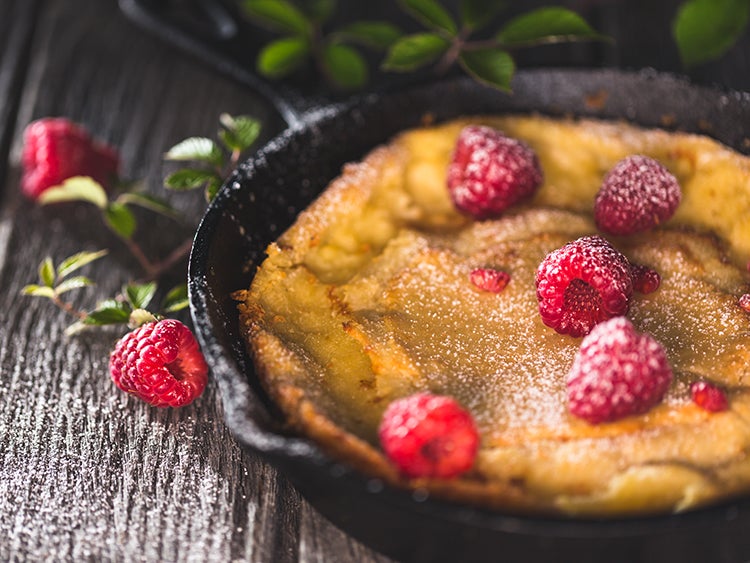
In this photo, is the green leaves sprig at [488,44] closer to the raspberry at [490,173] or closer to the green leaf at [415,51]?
the green leaf at [415,51]

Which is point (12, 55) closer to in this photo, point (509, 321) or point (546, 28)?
point (546, 28)

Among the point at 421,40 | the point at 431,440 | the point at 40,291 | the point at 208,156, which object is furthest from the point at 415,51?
the point at 431,440

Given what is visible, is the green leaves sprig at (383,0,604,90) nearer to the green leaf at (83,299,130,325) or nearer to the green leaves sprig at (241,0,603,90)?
the green leaves sprig at (241,0,603,90)

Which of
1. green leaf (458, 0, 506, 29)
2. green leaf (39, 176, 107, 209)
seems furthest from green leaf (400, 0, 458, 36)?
green leaf (39, 176, 107, 209)

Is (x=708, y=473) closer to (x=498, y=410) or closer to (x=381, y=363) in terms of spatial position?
(x=498, y=410)

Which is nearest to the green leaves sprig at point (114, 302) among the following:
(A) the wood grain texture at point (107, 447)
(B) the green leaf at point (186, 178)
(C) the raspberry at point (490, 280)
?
(A) the wood grain texture at point (107, 447)

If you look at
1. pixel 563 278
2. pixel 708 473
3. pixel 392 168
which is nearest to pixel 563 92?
pixel 392 168

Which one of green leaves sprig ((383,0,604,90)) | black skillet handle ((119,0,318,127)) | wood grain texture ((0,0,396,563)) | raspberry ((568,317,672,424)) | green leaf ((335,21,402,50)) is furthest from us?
green leaf ((335,21,402,50))
